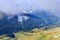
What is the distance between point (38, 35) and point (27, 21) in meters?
0.40

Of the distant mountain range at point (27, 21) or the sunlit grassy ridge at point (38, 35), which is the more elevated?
the distant mountain range at point (27, 21)

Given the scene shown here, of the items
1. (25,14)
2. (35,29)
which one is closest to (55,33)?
(35,29)

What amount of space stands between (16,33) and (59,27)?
97 cm

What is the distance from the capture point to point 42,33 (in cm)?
346

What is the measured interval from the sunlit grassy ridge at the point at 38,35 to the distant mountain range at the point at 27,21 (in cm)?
9

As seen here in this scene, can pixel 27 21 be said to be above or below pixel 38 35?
above

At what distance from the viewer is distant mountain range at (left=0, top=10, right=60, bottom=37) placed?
3.48 meters

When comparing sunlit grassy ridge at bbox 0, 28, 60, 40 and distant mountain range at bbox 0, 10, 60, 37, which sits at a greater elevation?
distant mountain range at bbox 0, 10, 60, 37

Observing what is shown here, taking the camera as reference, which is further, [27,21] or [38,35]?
[27,21]

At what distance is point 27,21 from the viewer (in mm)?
3557

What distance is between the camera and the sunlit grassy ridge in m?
3.42

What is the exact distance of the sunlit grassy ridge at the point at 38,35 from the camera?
342 centimetres

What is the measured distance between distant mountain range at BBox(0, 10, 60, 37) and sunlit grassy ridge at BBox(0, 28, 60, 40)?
9cm

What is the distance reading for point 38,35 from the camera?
3453 millimetres
